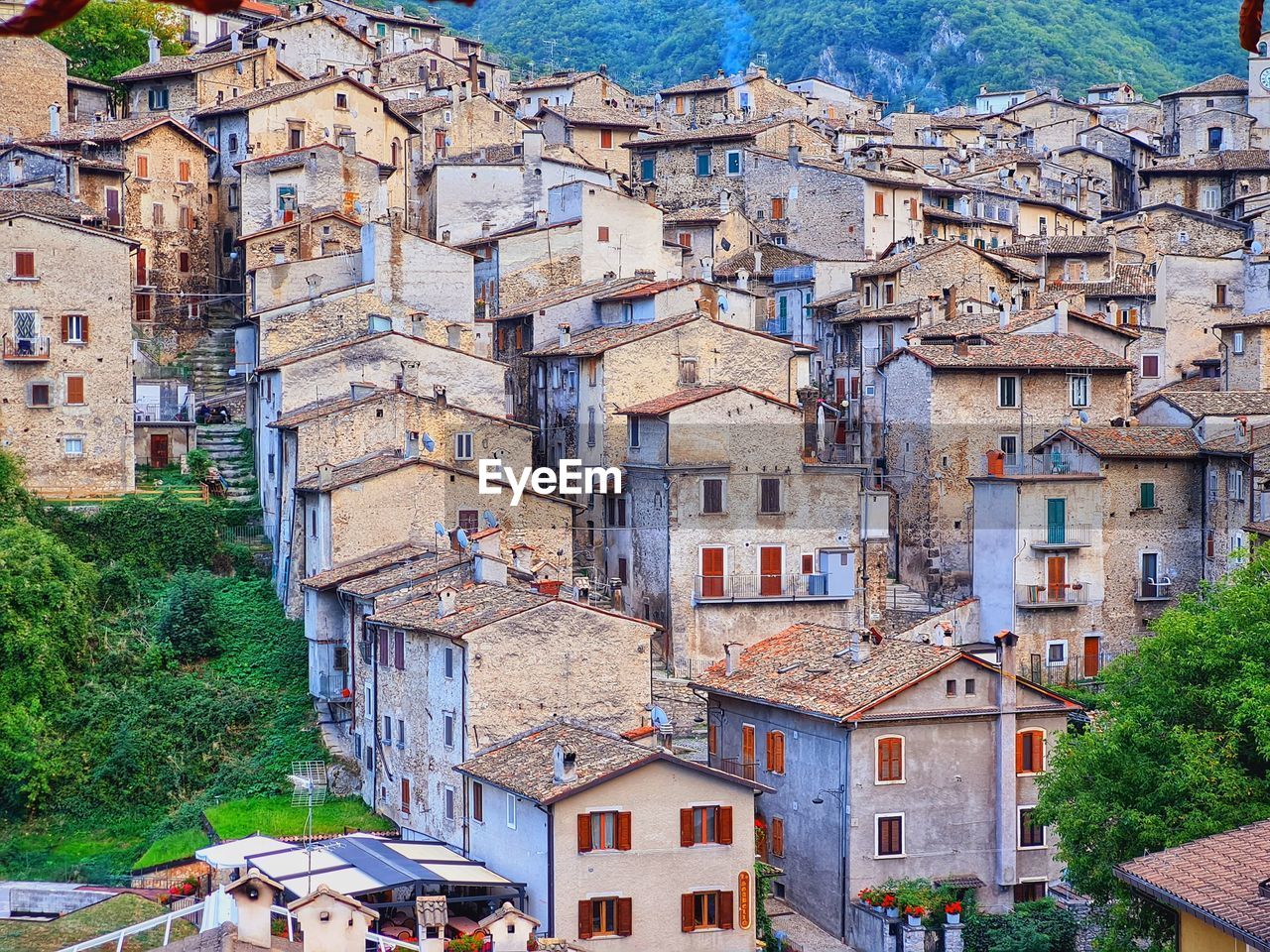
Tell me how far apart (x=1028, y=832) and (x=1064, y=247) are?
32245 millimetres

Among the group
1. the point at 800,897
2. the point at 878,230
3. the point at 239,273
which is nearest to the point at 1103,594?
the point at 800,897

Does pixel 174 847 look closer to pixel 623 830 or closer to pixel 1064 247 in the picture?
pixel 623 830

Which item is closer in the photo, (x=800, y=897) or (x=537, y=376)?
(x=800, y=897)

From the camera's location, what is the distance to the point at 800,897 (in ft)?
119

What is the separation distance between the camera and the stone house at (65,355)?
48.9 m

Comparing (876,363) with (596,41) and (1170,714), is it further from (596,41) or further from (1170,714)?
(596,41)

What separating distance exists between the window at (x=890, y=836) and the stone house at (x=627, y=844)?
14.2ft

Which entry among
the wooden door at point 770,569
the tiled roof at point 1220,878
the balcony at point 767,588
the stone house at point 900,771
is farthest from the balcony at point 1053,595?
the tiled roof at point 1220,878

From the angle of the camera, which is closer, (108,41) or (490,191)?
(490,191)

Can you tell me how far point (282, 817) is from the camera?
3678cm

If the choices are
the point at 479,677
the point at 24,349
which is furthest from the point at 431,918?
the point at 24,349

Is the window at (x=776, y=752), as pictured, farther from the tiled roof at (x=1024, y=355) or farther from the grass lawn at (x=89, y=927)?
the tiled roof at (x=1024, y=355)

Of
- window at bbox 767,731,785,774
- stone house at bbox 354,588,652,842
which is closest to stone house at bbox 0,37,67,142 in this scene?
stone house at bbox 354,588,652,842

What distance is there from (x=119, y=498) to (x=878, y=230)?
97.1 ft
